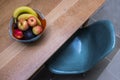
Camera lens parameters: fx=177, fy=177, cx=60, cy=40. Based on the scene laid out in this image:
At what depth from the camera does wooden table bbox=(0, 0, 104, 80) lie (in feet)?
3.21

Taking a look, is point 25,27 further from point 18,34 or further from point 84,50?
point 84,50

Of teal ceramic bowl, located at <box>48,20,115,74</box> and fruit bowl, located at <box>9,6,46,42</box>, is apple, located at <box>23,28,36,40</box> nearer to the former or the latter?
fruit bowl, located at <box>9,6,46,42</box>

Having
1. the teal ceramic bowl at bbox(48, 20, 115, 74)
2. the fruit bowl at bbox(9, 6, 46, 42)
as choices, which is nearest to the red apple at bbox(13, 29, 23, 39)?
the fruit bowl at bbox(9, 6, 46, 42)

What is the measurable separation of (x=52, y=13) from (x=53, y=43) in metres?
0.22

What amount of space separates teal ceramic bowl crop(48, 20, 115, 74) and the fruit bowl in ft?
1.16

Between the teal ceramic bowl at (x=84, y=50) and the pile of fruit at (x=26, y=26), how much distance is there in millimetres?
363

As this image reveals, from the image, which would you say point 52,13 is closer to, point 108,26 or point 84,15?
point 84,15

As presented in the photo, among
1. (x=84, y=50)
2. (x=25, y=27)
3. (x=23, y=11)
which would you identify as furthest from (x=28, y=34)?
(x=84, y=50)

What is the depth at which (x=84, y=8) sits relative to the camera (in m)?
1.20

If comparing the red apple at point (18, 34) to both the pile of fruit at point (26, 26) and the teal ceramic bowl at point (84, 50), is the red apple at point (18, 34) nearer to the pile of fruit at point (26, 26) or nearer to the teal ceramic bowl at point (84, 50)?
the pile of fruit at point (26, 26)

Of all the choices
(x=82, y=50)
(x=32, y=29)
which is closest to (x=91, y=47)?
(x=82, y=50)

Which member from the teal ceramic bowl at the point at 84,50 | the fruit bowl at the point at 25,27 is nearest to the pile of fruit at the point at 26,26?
the fruit bowl at the point at 25,27

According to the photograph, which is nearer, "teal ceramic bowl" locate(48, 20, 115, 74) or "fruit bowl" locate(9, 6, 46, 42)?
"fruit bowl" locate(9, 6, 46, 42)

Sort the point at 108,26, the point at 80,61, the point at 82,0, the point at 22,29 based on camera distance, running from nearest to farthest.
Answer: the point at 22,29 < the point at 108,26 < the point at 82,0 < the point at 80,61
